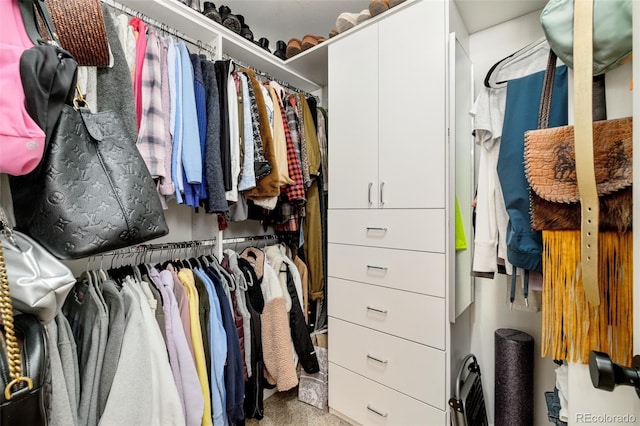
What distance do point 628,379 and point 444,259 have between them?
0.81 m

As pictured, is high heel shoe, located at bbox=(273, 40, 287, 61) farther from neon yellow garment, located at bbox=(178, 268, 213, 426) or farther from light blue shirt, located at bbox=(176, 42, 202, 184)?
neon yellow garment, located at bbox=(178, 268, 213, 426)

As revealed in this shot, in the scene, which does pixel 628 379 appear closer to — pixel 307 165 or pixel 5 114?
pixel 5 114

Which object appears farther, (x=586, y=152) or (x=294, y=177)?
(x=294, y=177)

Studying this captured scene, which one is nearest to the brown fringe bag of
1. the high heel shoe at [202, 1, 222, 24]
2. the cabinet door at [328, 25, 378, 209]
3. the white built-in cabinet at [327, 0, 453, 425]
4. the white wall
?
the white built-in cabinet at [327, 0, 453, 425]

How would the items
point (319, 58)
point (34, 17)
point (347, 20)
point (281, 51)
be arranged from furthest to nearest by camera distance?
point (281, 51) < point (319, 58) < point (347, 20) < point (34, 17)

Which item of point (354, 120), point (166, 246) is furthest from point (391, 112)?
point (166, 246)

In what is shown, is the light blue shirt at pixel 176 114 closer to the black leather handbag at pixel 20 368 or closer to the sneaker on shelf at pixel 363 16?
the black leather handbag at pixel 20 368

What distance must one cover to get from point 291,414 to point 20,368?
1.41 meters

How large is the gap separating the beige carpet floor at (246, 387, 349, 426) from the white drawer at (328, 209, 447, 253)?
947 mm

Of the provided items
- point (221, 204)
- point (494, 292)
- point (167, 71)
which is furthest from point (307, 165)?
point (494, 292)

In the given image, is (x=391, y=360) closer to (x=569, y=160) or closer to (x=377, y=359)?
(x=377, y=359)

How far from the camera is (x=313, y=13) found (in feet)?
6.02

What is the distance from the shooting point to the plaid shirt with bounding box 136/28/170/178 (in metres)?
1.08

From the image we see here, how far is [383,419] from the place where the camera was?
1364 mm
